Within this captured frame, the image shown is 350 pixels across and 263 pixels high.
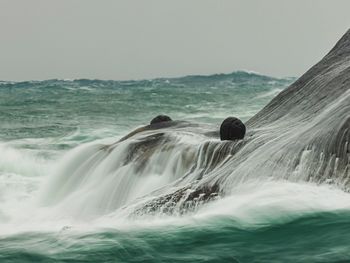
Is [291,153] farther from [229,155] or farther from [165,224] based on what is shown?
[165,224]

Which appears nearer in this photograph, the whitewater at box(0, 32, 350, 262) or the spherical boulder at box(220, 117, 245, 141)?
the whitewater at box(0, 32, 350, 262)

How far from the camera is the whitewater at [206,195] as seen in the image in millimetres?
6801

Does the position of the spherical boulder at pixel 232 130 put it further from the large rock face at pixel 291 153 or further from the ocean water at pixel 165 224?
the ocean water at pixel 165 224

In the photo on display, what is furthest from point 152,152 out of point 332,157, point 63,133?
point 63,133

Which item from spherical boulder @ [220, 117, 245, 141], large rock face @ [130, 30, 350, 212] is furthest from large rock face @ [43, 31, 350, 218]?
spherical boulder @ [220, 117, 245, 141]

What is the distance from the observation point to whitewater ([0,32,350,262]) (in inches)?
268

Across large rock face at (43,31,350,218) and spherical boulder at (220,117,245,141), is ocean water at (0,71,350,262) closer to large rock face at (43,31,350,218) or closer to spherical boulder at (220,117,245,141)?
large rock face at (43,31,350,218)

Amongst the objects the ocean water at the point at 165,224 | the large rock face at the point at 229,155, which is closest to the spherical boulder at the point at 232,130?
the large rock face at the point at 229,155

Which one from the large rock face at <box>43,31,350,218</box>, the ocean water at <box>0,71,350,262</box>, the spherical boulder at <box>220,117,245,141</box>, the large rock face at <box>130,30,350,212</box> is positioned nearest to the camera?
the ocean water at <box>0,71,350,262</box>

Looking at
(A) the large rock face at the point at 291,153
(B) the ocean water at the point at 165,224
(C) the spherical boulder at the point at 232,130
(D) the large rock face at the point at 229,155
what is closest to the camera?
(B) the ocean water at the point at 165,224

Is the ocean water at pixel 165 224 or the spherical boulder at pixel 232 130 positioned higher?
the spherical boulder at pixel 232 130

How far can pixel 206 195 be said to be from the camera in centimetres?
804

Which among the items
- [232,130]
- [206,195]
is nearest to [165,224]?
[206,195]

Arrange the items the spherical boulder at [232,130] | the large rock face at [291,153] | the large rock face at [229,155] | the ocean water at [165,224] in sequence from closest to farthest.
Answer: the ocean water at [165,224] → the large rock face at [291,153] → the large rock face at [229,155] → the spherical boulder at [232,130]
